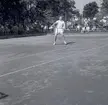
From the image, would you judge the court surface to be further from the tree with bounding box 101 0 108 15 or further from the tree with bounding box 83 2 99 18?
the tree with bounding box 83 2 99 18

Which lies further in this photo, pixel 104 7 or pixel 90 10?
pixel 90 10

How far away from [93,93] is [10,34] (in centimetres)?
3203

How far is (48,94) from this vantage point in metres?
5.93

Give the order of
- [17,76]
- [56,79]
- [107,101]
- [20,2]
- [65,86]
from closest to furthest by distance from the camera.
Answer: [107,101] → [65,86] → [56,79] → [17,76] → [20,2]

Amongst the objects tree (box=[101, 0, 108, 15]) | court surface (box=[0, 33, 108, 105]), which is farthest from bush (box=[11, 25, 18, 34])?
tree (box=[101, 0, 108, 15])

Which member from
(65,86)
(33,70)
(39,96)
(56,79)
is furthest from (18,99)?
(33,70)

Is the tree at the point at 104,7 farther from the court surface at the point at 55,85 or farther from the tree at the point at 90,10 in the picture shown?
the court surface at the point at 55,85

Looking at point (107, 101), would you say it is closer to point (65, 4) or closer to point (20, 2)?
point (20, 2)

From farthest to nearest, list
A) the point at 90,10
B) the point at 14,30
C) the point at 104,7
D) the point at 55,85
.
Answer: the point at 90,10 → the point at 104,7 → the point at 14,30 → the point at 55,85

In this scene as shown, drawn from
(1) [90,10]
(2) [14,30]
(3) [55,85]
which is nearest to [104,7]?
(2) [14,30]

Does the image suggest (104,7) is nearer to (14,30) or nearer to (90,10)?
(14,30)

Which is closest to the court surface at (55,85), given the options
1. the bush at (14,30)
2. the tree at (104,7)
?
the bush at (14,30)

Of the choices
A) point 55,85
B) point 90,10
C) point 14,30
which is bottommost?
point 55,85

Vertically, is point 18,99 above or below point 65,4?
below
